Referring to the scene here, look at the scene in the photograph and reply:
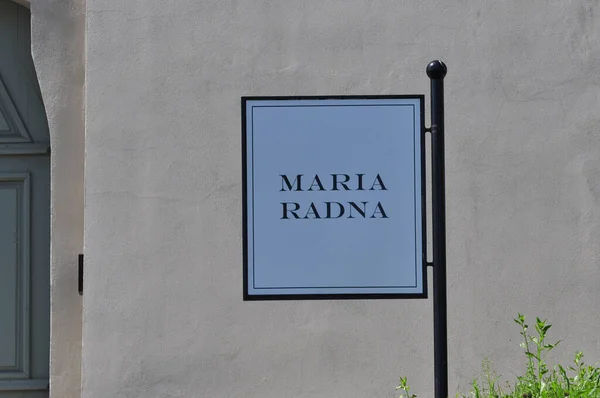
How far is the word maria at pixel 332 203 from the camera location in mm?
4141

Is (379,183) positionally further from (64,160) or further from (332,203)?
(64,160)

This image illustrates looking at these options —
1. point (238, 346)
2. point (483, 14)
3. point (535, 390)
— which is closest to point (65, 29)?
point (238, 346)

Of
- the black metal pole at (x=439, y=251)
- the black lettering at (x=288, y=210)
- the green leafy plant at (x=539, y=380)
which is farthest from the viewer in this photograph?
the black lettering at (x=288, y=210)

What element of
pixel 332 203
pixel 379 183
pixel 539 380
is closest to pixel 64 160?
pixel 332 203

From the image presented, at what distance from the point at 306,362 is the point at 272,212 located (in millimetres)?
782

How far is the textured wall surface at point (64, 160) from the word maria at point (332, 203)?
1094 millimetres

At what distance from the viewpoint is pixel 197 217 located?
4332 millimetres

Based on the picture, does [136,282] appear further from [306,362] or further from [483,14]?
[483,14]

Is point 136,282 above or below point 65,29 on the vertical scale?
below

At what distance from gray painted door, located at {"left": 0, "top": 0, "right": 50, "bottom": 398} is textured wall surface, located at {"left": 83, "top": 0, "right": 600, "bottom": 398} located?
514mm

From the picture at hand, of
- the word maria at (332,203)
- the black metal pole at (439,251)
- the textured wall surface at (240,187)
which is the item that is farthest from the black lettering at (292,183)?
the black metal pole at (439,251)

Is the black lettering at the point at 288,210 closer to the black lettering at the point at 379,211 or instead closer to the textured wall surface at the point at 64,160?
the black lettering at the point at 379,211

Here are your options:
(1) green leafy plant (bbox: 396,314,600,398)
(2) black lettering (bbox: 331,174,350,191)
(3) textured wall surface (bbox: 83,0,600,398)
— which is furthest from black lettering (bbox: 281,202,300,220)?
(1) green leafy plant (bbox: 396,314,600,398)

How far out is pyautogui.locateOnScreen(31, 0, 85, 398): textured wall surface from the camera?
173 inches
